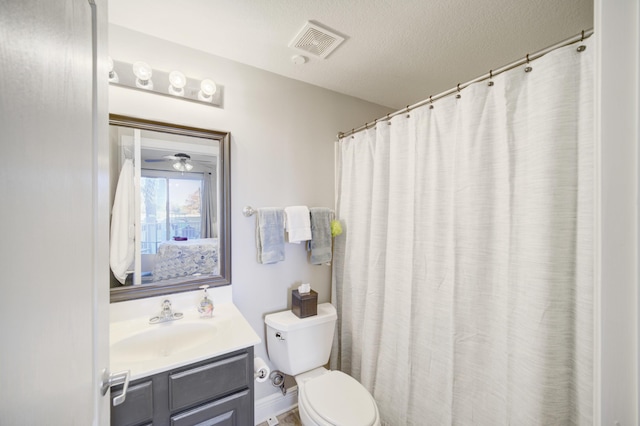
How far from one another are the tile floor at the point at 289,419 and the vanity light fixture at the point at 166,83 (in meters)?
2.17

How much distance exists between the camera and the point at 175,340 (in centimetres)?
128

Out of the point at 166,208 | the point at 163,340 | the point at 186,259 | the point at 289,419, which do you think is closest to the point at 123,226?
the point at 166,208

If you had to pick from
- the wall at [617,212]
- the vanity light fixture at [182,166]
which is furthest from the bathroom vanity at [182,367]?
the wall at [617,212]

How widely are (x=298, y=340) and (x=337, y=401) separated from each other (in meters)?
0.41

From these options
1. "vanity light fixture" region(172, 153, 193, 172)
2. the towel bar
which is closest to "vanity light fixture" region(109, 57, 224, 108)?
"vanity light fixture" region(172, 153, 193, 172)

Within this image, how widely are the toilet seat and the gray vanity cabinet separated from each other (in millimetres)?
322

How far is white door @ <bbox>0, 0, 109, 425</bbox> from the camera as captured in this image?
0.88 ft

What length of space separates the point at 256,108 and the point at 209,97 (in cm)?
30

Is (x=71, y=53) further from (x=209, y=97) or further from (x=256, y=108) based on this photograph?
(x=256, y=108)

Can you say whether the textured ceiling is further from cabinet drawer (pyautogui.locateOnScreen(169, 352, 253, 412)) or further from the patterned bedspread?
cabinet drawer (pyautogui.locateOnScreen(169, 352, 253, 412))

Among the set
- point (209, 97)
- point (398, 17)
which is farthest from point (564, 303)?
point (209, 97)

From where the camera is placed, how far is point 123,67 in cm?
128

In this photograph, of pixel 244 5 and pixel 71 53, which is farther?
pixel 244 5

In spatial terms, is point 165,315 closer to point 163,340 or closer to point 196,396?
point 163,340
